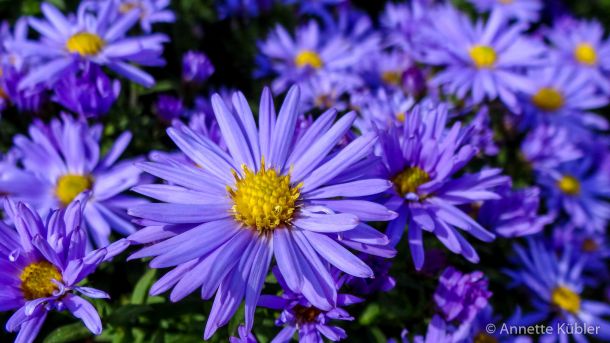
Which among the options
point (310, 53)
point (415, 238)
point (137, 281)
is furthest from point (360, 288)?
point (310, 53)

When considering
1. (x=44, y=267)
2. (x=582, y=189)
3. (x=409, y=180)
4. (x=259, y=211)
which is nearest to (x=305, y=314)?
(x=259, y=211)

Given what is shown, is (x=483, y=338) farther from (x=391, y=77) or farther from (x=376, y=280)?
(x=391, y=77)

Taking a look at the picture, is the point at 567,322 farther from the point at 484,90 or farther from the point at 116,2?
the point at 116,2

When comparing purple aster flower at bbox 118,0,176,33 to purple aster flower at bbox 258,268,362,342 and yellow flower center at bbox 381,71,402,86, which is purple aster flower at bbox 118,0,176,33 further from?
purple aster flower at bbox 258,268,362,342

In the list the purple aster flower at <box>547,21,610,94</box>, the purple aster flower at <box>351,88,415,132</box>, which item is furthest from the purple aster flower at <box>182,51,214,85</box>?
the purple aster flower at <box>547,21,610,94</box>

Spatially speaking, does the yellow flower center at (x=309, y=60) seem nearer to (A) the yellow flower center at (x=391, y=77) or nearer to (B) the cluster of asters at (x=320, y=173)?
(B) the cluster of asters at (x=320, y=173)

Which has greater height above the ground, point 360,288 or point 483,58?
point 483,58
